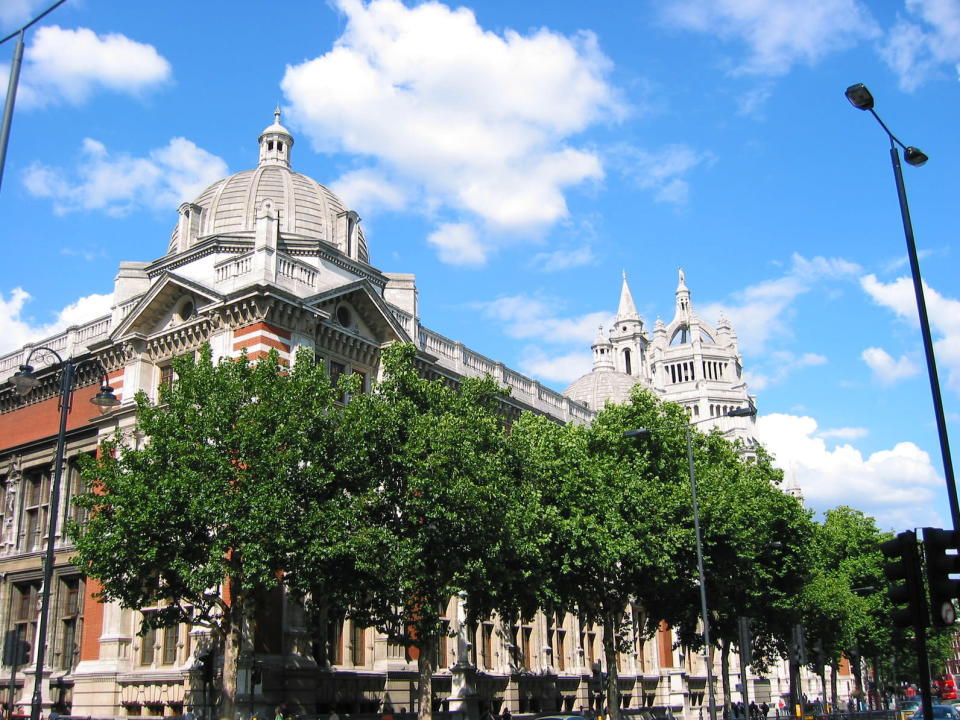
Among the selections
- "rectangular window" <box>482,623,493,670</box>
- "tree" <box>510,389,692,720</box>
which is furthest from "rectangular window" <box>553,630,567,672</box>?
"tree" <box>510,389,692,720</box>

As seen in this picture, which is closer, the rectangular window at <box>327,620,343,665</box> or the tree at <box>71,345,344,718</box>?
the tree at <box>71,345,344,718</box>

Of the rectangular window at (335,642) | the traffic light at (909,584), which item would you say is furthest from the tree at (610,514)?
the traffic light at (909,584)

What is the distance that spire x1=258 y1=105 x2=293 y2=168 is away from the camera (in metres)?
54.2

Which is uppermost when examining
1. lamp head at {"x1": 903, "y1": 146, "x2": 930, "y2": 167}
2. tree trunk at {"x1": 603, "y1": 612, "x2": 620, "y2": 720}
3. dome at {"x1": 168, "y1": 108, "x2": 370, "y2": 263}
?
dome at {"x1": 168, "y1": 108, "x2": 370, "y2": 263}

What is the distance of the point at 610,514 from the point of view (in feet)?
120

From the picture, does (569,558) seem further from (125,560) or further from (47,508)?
(47,508)

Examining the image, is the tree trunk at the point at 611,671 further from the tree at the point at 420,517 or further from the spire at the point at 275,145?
the spire at the point at 275,145

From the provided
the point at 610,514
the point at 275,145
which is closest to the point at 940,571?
the point at 610,514

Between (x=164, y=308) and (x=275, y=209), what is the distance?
10243mm

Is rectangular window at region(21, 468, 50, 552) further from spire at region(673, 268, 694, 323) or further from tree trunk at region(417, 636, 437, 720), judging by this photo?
spire at region(673, 268, 694, 323)

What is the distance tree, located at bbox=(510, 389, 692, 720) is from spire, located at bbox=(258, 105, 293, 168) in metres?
24.5

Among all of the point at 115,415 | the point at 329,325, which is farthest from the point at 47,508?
the point at 329,325

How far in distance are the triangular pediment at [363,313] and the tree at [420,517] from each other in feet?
28.5

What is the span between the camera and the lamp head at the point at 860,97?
1712 centimetres
